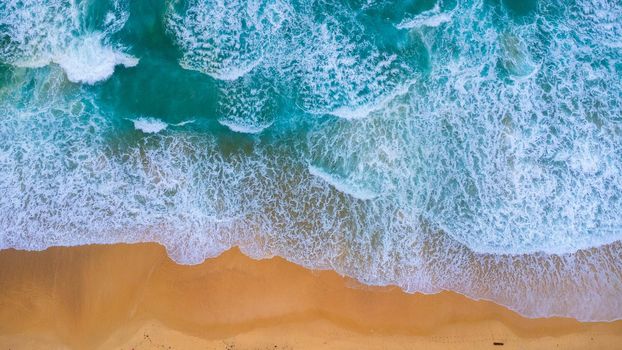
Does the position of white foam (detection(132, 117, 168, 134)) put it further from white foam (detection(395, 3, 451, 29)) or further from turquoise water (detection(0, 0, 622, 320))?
white foam (detection(395, 3, 451, 29))

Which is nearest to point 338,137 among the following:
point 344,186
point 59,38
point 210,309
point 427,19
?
point 344,186

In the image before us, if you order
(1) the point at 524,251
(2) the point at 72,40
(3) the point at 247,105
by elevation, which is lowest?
(1) the point at 524,251

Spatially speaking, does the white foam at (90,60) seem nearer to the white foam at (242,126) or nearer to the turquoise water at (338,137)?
the turquoise water at (338,137)

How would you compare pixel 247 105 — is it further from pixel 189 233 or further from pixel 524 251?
pixel 524 251

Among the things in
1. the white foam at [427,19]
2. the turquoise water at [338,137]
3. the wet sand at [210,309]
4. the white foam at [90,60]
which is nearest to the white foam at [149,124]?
the turquoise water at [338,137]

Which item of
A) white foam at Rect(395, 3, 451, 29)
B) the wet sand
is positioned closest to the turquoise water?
white foam at Rect(395, 3, 451, 29)

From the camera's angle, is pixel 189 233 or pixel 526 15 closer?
pixel 189 233

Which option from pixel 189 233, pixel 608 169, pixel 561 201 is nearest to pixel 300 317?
pixel 189 233
